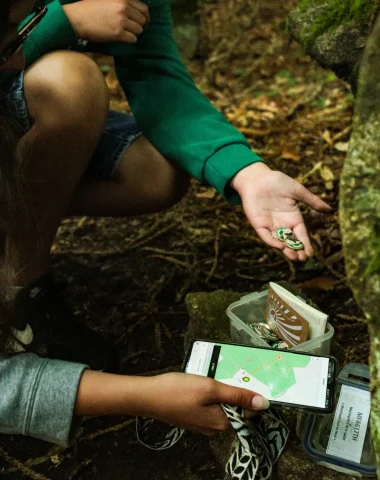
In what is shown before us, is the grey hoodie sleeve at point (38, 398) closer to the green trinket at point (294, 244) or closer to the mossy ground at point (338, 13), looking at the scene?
the green trinket at point (294, 244)

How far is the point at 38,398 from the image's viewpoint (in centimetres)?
119

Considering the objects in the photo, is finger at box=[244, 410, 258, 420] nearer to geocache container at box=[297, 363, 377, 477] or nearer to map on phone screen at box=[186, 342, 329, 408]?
map on phone screen at box=[186, 342, 329, 408]

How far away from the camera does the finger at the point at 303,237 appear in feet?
4.42

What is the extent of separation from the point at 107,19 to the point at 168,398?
943 millimetres

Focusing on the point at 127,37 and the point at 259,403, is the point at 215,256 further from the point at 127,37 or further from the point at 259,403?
the point at 259,403

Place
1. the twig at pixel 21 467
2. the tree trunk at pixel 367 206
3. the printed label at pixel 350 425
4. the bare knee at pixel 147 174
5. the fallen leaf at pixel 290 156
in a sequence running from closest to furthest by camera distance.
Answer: the tree trunk at pixel 367 206 → the printed label at pixel 350 425 → the twig at pixel 21 467 → the bare knee at pixel 147 174 → the fallen leaf at pixel 290 156

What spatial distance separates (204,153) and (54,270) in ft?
2.81

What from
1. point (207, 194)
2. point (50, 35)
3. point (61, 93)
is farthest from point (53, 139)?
point (207, 194)

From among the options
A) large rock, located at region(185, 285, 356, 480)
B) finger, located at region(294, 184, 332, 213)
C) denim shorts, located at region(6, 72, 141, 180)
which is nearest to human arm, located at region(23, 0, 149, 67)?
denim shorts, located at region(6, 72, 141, 180)

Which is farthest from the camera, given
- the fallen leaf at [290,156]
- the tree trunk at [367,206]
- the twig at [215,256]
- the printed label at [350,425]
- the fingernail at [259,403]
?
the fallen leaf at [290,156]

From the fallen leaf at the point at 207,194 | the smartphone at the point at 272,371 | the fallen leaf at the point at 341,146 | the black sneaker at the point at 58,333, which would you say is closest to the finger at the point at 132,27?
the black sneaker at the point at 58,333

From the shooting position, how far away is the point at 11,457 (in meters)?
1.51

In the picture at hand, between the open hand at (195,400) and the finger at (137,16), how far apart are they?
91 cm

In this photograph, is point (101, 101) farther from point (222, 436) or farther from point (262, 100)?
point (262, 100)
